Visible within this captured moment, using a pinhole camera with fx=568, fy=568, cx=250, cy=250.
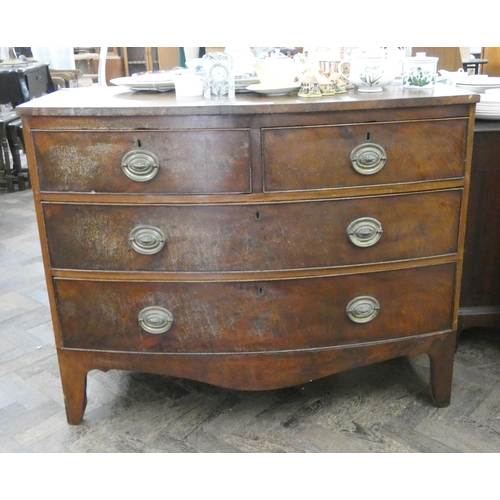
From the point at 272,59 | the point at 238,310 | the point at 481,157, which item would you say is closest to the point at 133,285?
the point at 238,310

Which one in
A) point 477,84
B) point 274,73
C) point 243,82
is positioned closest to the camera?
point 274,73

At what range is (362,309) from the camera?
145cm

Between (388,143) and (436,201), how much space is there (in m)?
0.20

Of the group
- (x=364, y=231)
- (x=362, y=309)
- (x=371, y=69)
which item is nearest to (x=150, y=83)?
(x=371, y=69)

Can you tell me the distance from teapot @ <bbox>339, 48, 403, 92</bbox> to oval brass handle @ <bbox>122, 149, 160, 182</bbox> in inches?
21.0

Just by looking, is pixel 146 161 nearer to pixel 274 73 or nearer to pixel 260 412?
pixel 274 73

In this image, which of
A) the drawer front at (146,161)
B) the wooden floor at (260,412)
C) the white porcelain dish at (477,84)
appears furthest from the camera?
the white porcelain dish at (477,84)

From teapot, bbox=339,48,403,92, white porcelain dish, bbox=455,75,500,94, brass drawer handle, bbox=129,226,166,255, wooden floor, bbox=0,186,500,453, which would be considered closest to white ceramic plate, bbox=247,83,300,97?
teapot, bbox=339,48,403,92

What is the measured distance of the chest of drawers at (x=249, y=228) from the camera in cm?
127

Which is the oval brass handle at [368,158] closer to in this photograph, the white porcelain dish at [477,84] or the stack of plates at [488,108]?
the stack of plates at [488,108]

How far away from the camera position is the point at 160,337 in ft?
4.79

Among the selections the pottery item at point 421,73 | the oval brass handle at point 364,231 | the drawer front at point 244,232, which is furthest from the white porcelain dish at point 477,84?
the oval brass handle at point 364,231

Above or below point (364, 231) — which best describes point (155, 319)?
below

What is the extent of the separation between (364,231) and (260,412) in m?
0.64
